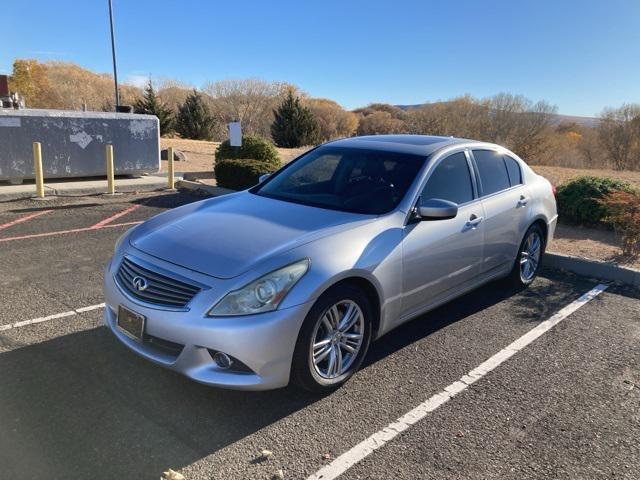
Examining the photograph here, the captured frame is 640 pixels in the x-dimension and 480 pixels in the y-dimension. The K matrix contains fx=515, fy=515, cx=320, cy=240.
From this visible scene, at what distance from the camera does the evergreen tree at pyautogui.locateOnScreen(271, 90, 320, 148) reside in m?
33.4

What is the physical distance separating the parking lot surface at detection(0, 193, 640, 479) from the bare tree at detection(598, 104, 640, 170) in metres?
32.9

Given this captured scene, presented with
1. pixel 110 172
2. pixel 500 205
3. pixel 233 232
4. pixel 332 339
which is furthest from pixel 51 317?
pixel 110 172

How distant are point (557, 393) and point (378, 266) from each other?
1536 millimetres

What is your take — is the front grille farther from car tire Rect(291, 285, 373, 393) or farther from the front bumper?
car tire Rect(291, 285, 373, 393)

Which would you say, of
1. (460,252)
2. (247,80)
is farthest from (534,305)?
(247,80)

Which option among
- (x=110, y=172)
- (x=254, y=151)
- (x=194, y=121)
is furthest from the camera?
(x=194, y=121)

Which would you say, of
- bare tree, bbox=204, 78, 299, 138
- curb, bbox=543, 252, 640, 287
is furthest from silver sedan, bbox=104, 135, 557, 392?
bare tree, bbox=204, 78, 299, 138

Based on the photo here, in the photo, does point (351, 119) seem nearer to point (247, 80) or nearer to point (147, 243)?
point (247, 80)

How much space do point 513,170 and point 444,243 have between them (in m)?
1.77

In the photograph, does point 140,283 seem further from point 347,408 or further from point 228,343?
point 347,408

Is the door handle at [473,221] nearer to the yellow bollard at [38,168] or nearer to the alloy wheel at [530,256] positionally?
the alloy wheel at [530,256]

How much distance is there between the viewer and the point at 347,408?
10.7 feet

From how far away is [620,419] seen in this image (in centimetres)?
330

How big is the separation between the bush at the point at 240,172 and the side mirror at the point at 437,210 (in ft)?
22.8
